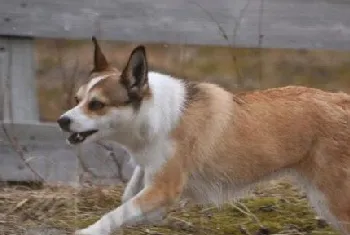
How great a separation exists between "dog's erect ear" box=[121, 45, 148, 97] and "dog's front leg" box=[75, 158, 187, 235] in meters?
0.50

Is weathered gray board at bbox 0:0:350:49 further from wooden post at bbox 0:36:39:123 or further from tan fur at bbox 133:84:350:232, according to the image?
tan fur at bbox 133:84:350:232

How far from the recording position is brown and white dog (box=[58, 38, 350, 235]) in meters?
7.27

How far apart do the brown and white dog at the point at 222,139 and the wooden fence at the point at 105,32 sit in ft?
4.52

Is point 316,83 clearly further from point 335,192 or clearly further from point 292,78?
point 335,192

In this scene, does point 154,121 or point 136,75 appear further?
point 154,121

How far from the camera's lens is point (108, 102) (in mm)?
7137

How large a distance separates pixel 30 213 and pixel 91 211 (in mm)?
416

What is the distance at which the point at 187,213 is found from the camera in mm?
8297

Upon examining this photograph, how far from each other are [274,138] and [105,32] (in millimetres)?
1915

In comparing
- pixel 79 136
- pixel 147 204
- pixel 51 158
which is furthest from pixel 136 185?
pixel 51 158

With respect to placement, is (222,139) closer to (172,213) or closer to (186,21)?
(172,213)

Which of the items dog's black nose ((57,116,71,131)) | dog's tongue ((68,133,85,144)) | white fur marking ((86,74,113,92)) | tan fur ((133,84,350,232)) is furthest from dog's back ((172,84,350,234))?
dog's black nose ((57,116,71,131))

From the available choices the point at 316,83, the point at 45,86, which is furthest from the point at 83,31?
the point at 316,83

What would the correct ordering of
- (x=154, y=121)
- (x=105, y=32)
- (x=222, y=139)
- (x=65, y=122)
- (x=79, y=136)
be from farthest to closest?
(x=105, y=32)
(x=222, y=139)
(x=154, y=121)
(x=79, y=136)
(x=65, y=122)
